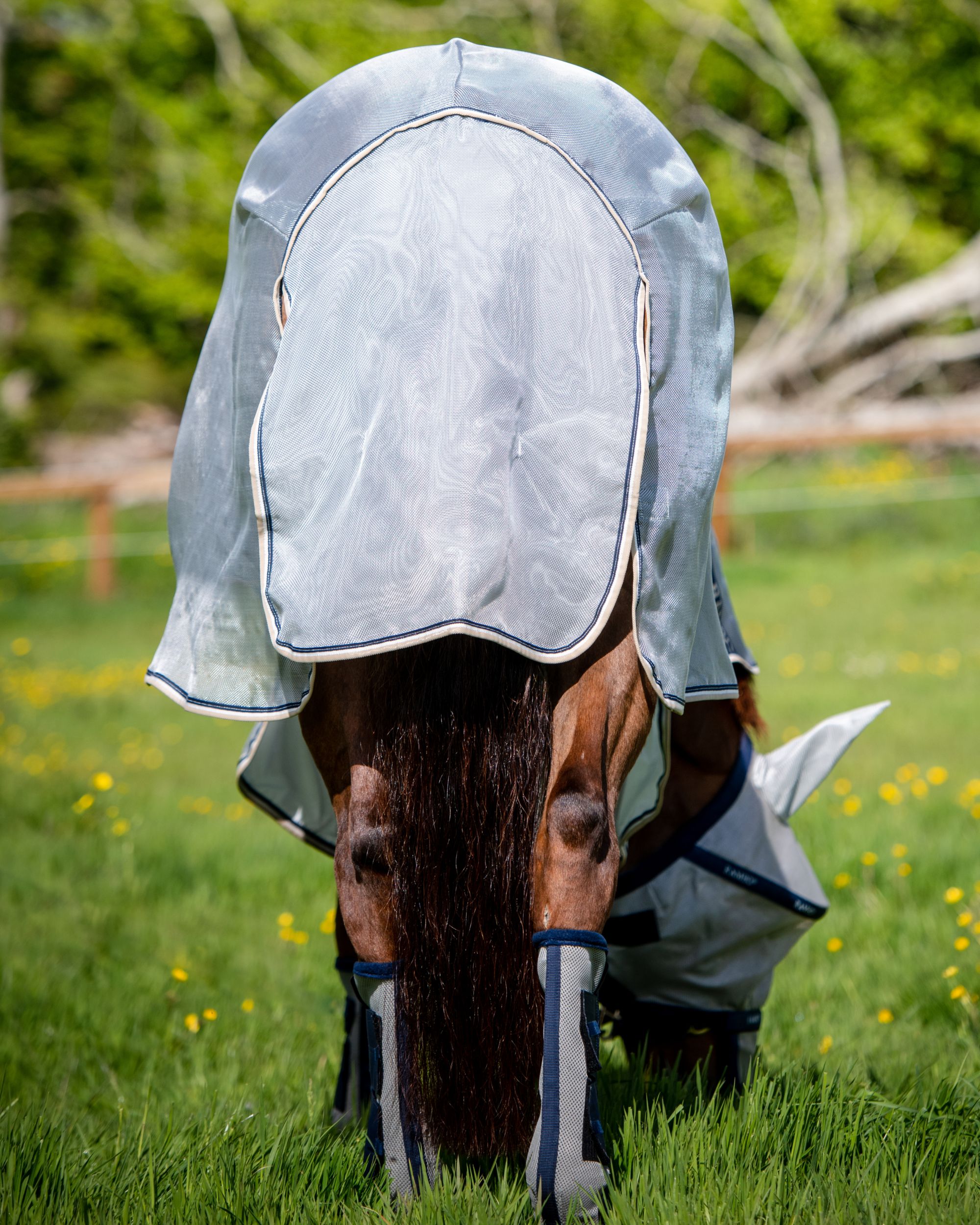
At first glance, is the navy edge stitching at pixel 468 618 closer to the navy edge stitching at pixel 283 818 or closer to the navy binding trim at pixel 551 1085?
the navy binding trim at pixel 551 1085

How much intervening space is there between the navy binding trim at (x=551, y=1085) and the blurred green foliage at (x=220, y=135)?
1507 centimetres

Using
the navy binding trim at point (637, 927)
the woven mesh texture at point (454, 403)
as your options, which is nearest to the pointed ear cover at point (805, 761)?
the navy binding trim at point (637, 927)

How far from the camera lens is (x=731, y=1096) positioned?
1.92 meters

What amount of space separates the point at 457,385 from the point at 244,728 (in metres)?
5.53

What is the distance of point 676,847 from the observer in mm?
2107

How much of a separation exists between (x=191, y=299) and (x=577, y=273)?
17.0m

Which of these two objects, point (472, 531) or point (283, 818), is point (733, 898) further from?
point (472, 531)

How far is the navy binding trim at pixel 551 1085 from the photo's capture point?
1.47m

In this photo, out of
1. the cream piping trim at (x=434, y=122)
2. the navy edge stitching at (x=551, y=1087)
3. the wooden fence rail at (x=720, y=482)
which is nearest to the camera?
the navy edge stitching at (x=551, y=1087)

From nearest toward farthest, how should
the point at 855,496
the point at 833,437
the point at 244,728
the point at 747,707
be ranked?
the point at 747,707, the point at 244,728, the point at 833,437, the point at 855,496

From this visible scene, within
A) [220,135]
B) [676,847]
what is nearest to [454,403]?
[676,847]

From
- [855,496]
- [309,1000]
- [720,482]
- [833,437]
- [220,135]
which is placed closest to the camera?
[309,1000]

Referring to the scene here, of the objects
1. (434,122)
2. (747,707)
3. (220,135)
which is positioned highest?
(220,135)

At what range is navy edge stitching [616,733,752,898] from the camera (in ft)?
6.88
